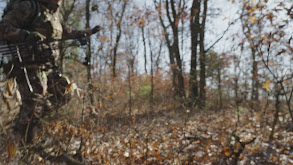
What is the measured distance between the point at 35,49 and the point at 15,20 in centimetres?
51

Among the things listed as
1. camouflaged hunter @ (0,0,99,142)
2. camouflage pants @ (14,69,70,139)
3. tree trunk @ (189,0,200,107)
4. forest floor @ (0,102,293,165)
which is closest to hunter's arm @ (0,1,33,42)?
camouflaged hunter @ (0,0,99,142)

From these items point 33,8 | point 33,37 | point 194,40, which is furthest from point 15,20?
point 194,40

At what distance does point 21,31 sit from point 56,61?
747mm

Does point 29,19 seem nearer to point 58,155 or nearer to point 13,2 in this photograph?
point 13,2

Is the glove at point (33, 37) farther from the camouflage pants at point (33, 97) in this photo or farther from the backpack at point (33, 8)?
the camouflage pants at point (33, 97)

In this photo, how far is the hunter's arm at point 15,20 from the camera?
2.56 metres

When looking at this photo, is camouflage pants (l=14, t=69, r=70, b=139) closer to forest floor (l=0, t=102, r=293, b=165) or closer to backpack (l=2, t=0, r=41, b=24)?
forest floor (l=0, t=102, r=293, b=165)

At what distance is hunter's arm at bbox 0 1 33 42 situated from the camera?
2.56m

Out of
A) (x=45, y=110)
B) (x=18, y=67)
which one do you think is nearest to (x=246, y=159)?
(x=45, y=110)

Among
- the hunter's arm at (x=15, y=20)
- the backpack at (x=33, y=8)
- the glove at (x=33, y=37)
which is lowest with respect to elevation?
the glove at (x=33, y=37)

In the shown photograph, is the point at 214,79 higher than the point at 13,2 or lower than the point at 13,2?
lower

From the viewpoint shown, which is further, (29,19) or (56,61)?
(56,61)

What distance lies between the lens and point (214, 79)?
337 inches

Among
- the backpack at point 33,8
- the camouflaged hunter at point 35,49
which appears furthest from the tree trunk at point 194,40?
the backpack at point 33,8
